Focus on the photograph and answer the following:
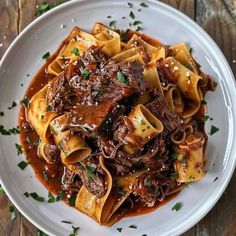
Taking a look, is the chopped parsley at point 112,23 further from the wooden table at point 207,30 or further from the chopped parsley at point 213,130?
the chopped parsley at point 213,130

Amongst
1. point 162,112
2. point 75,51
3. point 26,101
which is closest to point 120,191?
point 162,112

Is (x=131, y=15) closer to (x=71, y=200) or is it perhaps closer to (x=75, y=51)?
(x=75, y=51)

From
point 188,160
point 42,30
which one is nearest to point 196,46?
point 188,160

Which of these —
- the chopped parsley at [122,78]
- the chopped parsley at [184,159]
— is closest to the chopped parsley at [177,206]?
the chopped parsley at [184,159]

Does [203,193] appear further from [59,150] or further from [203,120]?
[59,150]

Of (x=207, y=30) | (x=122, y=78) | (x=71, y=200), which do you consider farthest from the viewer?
(x=207, y=30)

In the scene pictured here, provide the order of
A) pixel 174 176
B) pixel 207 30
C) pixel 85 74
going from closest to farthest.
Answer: pixel 85 74
pixel 174 176
pixel 207 30

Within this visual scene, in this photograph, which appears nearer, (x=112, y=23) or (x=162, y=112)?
(x=162, y=112)
